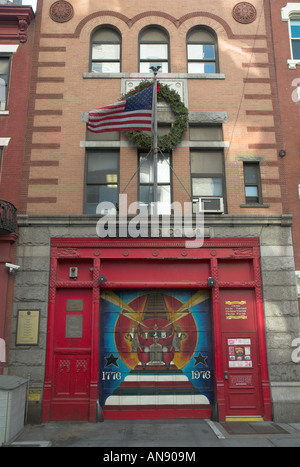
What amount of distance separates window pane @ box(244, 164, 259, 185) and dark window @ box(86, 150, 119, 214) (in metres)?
4.09

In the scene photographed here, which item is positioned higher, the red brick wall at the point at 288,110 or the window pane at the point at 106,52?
the window pane at the point at 106,52

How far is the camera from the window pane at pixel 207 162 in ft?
39.1

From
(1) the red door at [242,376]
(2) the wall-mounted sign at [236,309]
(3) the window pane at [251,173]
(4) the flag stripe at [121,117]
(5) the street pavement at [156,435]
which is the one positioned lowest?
(5) the street pavement at [156,435]

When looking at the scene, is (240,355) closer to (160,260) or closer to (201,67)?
(160,260)

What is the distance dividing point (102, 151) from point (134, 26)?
461cm

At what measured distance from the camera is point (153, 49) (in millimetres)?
12836

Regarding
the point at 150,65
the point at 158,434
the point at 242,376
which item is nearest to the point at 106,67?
the point at 150,65

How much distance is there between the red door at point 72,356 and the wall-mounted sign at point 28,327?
0.56m

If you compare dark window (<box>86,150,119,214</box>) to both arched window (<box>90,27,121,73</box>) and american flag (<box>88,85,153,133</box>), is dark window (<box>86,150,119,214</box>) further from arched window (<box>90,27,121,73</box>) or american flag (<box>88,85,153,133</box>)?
arched window (<box>90,27,121,73</box>)

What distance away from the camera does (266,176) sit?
11.7 meters

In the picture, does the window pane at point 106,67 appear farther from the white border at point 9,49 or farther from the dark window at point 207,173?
the dark window at point 207,173

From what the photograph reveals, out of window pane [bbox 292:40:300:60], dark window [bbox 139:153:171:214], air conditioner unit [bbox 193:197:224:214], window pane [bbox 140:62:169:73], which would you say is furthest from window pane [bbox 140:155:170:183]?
window pane [bbox 292:40:300:60]

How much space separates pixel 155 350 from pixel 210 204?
15.3 ft

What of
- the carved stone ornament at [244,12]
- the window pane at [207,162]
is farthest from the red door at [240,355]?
the carved stone ornament at [244,12]
